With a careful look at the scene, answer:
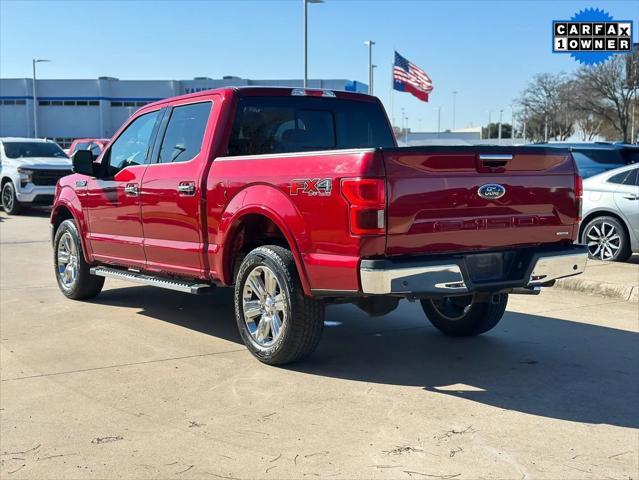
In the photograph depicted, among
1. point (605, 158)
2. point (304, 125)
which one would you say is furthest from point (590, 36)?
point (304, 125)

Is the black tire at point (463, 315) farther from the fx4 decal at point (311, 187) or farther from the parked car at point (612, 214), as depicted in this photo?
the parked car at point (612, 214)

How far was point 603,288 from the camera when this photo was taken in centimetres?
852

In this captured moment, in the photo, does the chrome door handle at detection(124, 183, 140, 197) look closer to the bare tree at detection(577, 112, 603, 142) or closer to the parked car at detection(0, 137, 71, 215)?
the parked car at detection(0, 137, 71, 215)

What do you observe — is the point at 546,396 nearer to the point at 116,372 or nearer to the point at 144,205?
the point at 116,372

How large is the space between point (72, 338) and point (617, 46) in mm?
19282

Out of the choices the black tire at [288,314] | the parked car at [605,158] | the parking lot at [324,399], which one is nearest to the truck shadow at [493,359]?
the parking lot at [324,399]

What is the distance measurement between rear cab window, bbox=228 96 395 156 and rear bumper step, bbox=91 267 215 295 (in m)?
1.15

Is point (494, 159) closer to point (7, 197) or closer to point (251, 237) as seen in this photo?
point (251, 237)

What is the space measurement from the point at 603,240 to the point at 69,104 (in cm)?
6319

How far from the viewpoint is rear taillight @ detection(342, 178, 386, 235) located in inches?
178

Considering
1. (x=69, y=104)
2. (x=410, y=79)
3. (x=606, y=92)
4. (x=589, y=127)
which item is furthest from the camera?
(x=69, y=104)

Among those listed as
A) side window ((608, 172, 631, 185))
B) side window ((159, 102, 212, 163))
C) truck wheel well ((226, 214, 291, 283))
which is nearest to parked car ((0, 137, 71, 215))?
side window ((159, 102, 212, 163))

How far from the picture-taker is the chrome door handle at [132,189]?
6.73 meters

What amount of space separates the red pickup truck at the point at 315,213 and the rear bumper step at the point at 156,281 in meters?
0.02
